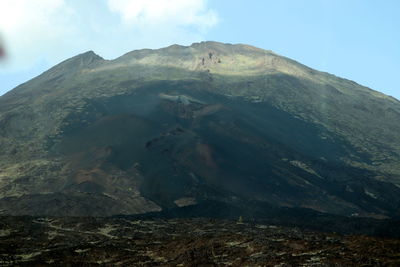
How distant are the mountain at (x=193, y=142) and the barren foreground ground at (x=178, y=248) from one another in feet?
82.4

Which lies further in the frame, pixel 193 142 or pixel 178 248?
pixel 193 142

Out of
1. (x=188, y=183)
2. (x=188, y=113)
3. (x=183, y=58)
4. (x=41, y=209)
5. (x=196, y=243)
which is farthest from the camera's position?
(x=183, y=58)

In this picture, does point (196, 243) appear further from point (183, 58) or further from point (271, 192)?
point (183, 58)

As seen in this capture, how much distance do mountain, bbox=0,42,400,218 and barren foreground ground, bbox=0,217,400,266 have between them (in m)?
25.1

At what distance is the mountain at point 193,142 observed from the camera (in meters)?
90.1

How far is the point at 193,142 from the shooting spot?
365 ft

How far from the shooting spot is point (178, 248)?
3400cm

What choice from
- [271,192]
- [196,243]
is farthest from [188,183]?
[196,243]

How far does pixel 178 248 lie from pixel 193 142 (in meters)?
77.5

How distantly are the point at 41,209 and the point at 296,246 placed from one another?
54929 mm

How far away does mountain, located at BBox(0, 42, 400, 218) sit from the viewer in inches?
3546

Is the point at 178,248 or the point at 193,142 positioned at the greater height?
the point at 193,142

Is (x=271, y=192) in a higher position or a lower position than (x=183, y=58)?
lower

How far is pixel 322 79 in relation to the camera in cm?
19438
